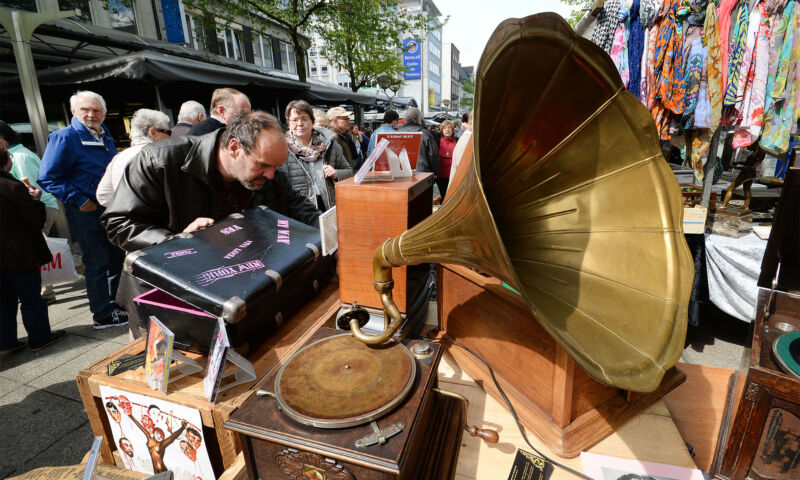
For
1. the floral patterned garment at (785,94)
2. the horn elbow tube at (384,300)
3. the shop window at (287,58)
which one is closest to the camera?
the horn elbow tube at (384,300)

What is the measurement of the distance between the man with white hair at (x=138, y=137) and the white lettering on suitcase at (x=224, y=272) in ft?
6.10

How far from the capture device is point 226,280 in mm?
1044

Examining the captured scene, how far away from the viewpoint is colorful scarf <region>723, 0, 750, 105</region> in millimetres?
2162

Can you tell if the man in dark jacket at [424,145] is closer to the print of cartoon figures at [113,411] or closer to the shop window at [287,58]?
the print of cartoon figures at [113,411]

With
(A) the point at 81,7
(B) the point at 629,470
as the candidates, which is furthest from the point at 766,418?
(A) the point at 81,7

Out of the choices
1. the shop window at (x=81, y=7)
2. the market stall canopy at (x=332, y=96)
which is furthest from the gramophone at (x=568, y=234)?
the shop window at (x=81, y=7)

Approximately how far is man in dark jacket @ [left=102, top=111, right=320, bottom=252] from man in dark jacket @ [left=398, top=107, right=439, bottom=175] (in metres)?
2.88

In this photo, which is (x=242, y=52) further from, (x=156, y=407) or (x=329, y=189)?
(x=156, y=407)

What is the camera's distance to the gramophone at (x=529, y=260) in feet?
2.44

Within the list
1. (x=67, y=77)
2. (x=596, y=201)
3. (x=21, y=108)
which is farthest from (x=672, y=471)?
(x=21, y=108)

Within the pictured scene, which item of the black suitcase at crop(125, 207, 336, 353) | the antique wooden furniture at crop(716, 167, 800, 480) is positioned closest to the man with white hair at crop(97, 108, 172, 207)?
the black suitcase at crop(125, 207, 336, 353)

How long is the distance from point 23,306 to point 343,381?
3.21 meters

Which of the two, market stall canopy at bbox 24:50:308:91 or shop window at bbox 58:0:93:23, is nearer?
market stall canopy at bbox 24:50:308:91

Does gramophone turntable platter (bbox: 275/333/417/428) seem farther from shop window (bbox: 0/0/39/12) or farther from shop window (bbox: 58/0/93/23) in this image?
shop window (bbox: 58/0/93/23)
